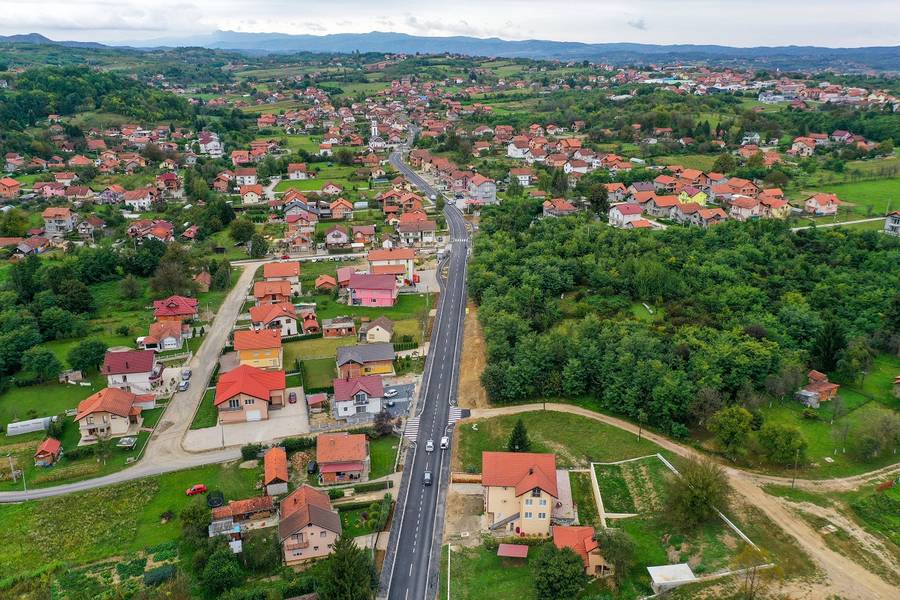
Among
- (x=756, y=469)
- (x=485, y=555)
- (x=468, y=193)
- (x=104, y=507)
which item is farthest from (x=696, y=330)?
(x=468, y=193)

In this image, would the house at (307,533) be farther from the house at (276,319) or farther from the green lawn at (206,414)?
the house at (276,319)

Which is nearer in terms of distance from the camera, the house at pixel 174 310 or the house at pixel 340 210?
the house at pixel 174 310

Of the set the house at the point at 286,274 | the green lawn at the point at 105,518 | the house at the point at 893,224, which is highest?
the house at the point at 893,224

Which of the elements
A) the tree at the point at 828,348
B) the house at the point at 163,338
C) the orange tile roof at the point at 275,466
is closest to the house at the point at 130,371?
the house at the point at 163,338

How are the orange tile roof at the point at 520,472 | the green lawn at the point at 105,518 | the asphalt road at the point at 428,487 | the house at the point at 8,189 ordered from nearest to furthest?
the asphalt road at the point at 428,487 < the green lawn at the point at 105,518 < the orange tile roof at the point at 520,472 < the house at the point at 8,189

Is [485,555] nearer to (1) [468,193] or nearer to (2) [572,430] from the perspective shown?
(2) [572,430]

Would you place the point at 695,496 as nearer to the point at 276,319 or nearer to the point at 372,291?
the point at 372,291

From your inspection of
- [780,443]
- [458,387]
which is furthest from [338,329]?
[780,443]
